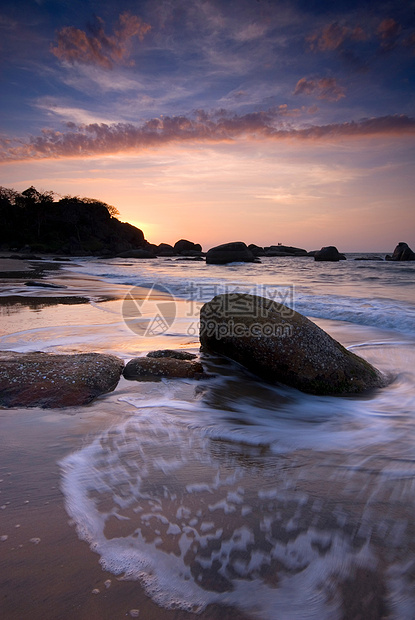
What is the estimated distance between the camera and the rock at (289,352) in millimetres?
3525

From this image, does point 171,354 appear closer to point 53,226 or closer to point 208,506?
point 208,506

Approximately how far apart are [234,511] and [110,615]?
71 cm

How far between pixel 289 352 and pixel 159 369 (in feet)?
4.40

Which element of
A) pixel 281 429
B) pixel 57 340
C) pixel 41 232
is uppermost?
pixel 41 232

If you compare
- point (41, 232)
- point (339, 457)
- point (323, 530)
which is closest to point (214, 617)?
point (323, 530)

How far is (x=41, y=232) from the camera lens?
68.4m

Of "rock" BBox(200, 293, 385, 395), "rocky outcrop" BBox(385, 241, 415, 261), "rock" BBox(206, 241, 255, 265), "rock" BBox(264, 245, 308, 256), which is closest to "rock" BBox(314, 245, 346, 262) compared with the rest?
"rocky outcrop" BBox(385, 241, 415, 261)

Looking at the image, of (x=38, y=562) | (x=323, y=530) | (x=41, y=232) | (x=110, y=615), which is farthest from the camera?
(x=41, y=232)

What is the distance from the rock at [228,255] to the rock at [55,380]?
121 ft

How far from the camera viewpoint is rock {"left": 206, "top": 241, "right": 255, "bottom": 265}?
131 feet

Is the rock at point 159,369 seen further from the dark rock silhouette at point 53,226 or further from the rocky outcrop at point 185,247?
the rocky outcrop at point 185,247

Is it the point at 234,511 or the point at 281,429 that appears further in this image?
the point at 281,429

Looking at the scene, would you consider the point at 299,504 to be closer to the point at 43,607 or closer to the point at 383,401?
the point at 43,607

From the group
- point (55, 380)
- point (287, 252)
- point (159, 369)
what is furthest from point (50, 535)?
point (287, 252)
